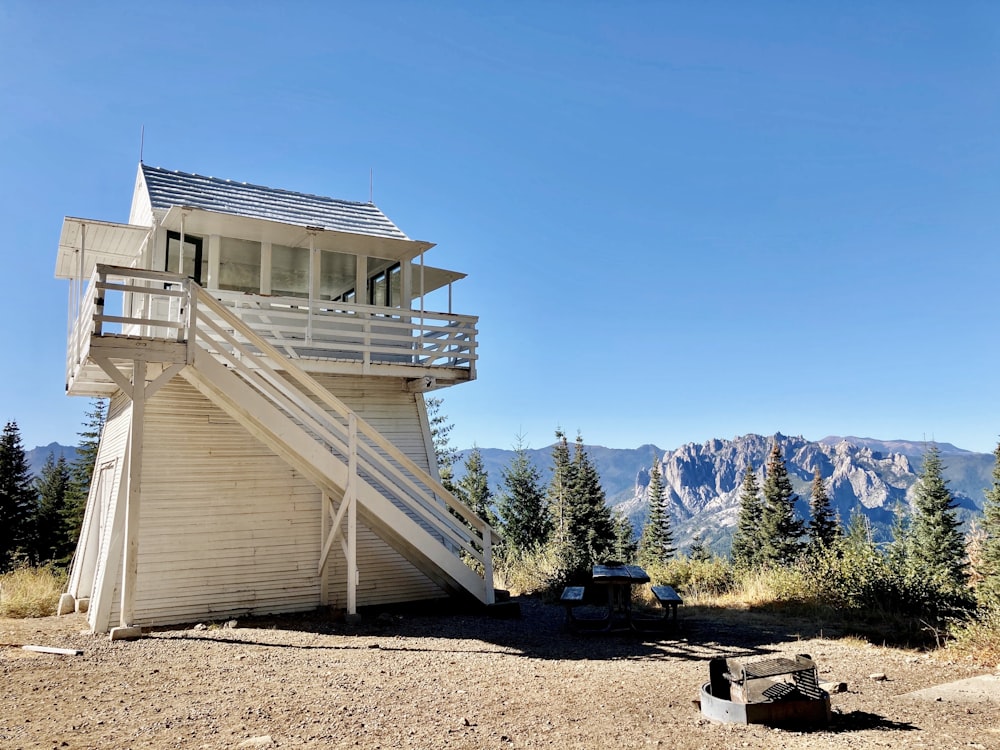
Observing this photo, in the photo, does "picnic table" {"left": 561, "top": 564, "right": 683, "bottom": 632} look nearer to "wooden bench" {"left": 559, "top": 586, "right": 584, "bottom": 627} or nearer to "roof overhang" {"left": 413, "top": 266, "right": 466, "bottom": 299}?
"wooden bench" {"left": 559, "top": 586, "right": 584, "bottom": 627}

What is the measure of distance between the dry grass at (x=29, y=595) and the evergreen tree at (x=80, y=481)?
20.5 meters

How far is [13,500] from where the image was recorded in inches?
1551

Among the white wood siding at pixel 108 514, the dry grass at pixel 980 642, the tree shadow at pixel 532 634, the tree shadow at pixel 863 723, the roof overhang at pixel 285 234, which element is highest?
the roof overhang at pixel 285 234

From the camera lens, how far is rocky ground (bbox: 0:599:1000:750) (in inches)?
234

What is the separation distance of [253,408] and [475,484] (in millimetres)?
44749

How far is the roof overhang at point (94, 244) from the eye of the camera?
13.6 m

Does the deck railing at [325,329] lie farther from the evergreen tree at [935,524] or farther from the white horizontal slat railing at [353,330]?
the evergreen tree at [935,524]

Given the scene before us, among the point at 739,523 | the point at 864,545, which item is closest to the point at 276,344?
the point at 864,545

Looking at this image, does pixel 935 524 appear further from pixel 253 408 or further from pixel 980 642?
pixel 253 408

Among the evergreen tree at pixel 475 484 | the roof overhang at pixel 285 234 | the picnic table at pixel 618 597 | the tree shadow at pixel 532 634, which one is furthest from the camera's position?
the evergreen tree at pixel 475 484

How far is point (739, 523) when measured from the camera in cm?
7900

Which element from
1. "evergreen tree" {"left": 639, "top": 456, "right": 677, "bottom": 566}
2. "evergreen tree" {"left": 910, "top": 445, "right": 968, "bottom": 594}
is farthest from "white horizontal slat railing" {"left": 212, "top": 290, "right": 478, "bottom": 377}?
"evergreen tree" {"left": 639, "top": 456, "right": 677, "bottom": 566}

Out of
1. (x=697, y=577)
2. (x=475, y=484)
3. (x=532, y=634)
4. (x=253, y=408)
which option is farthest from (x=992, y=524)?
(x=253, y=408)

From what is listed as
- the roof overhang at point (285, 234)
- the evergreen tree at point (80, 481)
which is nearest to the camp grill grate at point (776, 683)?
the roof overhang at point (285, 234)
